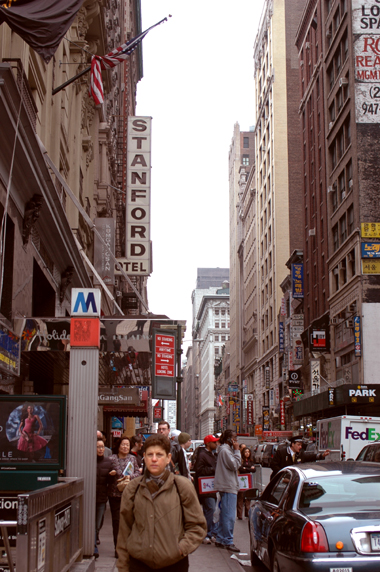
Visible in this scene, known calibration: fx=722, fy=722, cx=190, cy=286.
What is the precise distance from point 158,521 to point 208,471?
8777 mm

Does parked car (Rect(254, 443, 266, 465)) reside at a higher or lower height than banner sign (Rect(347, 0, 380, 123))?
lower

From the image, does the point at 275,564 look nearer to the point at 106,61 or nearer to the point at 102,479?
the point at 102,479

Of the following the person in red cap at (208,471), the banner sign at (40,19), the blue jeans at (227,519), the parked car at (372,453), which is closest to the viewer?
the banner sign at (40,19)

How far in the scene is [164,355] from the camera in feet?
51.3

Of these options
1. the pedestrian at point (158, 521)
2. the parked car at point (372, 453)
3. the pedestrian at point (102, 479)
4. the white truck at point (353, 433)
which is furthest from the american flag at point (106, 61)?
the pedestrian at point (158, 521)

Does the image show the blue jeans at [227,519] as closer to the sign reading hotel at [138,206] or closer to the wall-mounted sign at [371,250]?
the sign reading hotel at [138,206]

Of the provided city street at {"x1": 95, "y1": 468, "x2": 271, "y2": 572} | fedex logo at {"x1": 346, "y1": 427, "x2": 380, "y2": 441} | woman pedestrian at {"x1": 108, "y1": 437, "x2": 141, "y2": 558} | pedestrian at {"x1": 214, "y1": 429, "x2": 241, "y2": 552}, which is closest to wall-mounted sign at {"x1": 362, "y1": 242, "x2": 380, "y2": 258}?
fedex logo at {"x1": 346, "y1": 427, "x2": 380, "y2": 441}

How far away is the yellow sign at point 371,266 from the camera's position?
4534 centimetres

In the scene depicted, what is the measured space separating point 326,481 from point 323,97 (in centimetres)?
5382

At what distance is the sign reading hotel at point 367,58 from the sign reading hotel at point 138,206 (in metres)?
21.2

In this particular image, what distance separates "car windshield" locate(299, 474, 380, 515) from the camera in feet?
24.0

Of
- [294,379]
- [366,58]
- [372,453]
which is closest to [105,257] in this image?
[372,453]

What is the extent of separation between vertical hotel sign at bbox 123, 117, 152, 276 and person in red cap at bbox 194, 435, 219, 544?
58.1 ft

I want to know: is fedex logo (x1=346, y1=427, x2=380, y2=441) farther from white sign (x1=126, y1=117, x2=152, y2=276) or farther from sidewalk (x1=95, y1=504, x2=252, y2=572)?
sidewalk (x1=95, y1=504, x2=252, y2=572)
